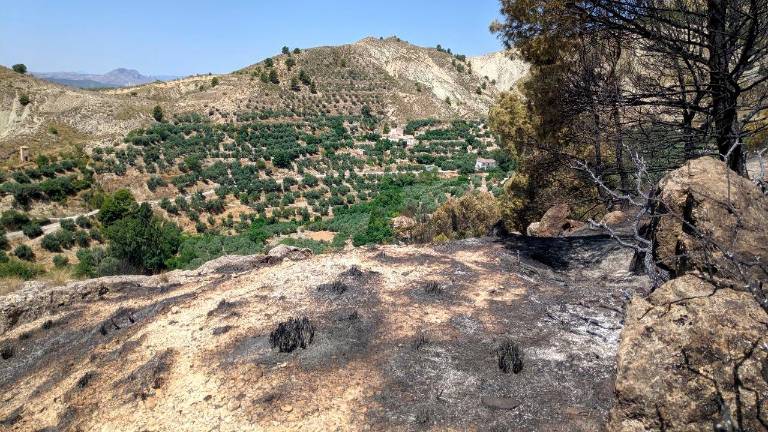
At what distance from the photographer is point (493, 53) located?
364 ft

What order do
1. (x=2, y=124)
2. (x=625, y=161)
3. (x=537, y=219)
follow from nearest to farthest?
(x=625, y=161) → (x=537, y=219) → (x=2, y=124)

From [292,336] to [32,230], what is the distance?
95.3ft

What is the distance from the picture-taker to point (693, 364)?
375 centimetres

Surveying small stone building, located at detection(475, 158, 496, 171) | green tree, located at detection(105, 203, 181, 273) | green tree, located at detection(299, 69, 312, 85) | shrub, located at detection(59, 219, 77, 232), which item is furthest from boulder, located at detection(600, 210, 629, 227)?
green tree, located at detection(299, 69, 312, 85)

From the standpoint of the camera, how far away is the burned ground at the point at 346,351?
19.4 ft

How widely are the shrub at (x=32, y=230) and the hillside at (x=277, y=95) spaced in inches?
682

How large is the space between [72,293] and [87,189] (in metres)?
30.4

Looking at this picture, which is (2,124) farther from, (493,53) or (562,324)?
(493,53)

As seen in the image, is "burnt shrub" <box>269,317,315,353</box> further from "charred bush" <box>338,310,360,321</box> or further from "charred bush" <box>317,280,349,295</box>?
"charred bush" <box>317,280,349,295</box>

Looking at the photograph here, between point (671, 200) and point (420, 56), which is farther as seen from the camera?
point (420, 56)

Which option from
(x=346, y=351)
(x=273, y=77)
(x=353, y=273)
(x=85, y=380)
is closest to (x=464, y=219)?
(x=353, y=273)

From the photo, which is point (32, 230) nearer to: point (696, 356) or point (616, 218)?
point (616, 218)

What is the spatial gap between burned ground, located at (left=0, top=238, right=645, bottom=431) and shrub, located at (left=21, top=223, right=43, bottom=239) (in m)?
22.0

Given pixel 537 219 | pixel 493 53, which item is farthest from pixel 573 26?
pixel 493 53
